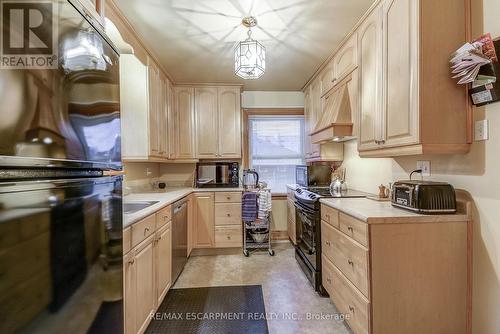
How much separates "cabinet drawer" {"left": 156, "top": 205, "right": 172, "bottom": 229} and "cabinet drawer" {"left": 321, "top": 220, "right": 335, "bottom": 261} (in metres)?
1.45

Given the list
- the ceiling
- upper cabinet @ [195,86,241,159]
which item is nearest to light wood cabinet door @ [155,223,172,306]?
upper cabinet @ [195,86,241,159]

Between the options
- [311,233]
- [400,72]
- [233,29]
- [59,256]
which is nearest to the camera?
[59,256]

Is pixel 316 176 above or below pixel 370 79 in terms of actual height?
below

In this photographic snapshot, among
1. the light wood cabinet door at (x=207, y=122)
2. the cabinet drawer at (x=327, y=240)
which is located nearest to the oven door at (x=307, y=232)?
the cabinet drawer at (x=327, y=240)

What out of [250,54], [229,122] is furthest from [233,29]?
[229,122]

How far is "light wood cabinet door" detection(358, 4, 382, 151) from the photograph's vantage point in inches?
73.5

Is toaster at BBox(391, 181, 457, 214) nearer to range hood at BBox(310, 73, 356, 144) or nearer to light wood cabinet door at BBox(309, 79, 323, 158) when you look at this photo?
range hood at BBox(310, 73, 356, 144)

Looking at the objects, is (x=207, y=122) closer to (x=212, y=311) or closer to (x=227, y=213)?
(x=227, y=213)

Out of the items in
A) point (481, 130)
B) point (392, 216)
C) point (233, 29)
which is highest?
point (233, 29)

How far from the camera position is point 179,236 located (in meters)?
2.71

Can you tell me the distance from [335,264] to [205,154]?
96.0 inches

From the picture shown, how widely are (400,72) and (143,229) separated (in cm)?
203

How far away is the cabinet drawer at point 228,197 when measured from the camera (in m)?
3.45

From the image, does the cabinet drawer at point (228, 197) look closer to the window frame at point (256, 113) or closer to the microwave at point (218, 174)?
the microwave at point (218, 174)
